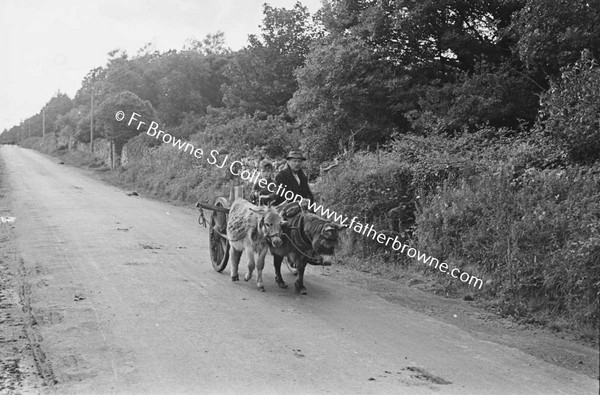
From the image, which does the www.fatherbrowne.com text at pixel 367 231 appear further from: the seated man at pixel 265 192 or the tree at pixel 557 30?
the tree at pixel 557 30

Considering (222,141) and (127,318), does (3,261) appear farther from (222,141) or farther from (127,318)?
(222,141)

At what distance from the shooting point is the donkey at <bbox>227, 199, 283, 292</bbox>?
8.64 meters

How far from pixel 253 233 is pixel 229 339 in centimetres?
276

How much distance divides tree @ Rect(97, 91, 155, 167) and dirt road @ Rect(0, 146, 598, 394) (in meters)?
26.8

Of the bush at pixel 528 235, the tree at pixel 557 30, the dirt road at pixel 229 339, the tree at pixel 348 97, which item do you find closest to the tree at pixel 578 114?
the bush at pixel 528 235

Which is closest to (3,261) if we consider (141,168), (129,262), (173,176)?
(129,262)

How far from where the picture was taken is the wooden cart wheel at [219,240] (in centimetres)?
1007

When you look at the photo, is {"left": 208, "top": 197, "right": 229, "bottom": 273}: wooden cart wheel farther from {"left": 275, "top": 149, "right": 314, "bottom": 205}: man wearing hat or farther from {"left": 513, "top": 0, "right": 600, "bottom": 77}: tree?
{"left": 513, "top": 0, "right": 600, "bottom": 77}: tree

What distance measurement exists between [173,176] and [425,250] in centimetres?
1792

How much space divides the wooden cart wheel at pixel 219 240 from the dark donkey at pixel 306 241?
4.94 ft

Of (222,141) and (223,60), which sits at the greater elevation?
(223,60)

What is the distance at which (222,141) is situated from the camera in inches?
1001

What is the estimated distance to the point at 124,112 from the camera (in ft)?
120

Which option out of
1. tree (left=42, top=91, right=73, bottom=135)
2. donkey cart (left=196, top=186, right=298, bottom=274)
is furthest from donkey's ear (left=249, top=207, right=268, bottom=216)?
tree (left=42, top=91, right=73, bottom=135)
